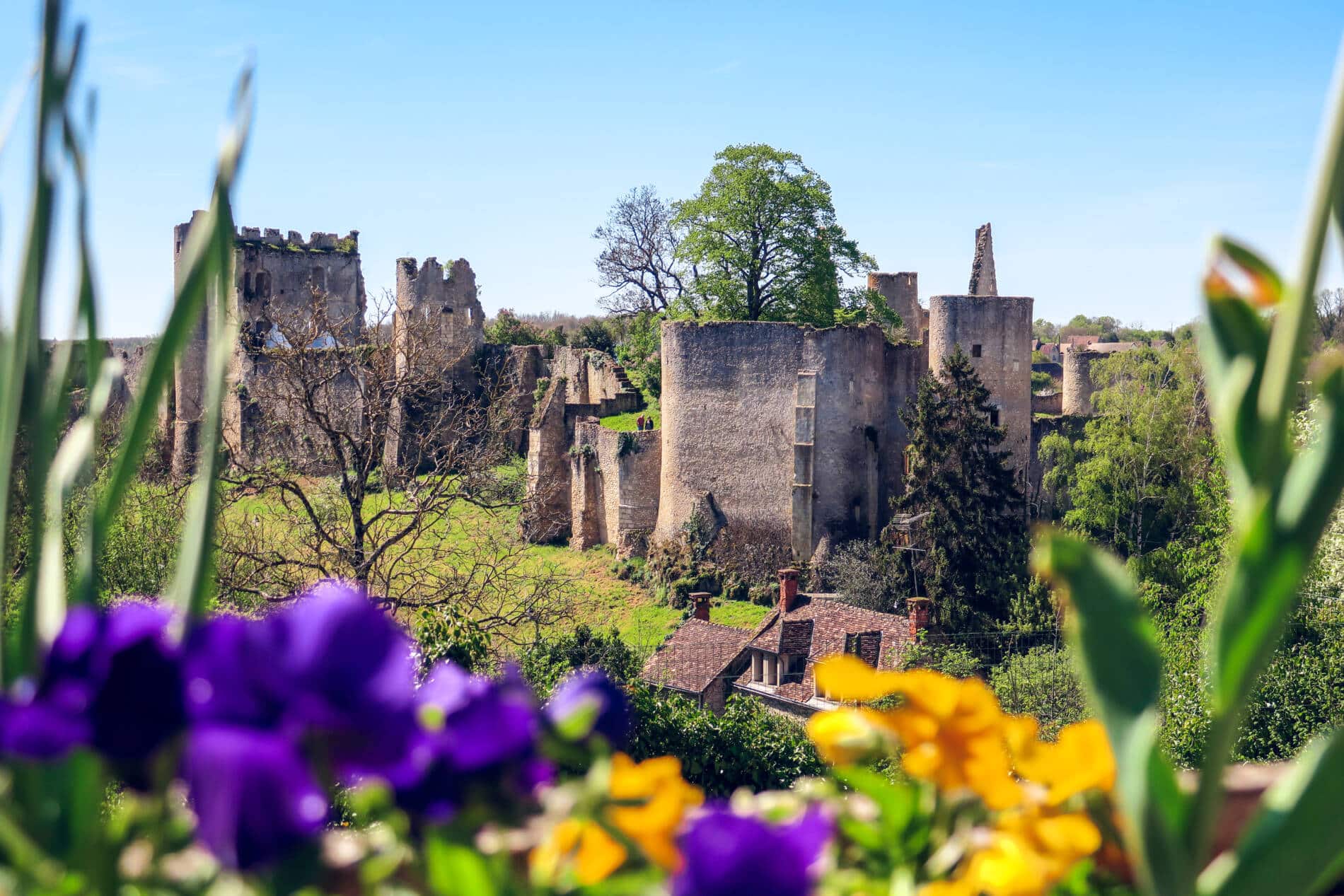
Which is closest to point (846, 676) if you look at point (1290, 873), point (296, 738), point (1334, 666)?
point (1290, 873)

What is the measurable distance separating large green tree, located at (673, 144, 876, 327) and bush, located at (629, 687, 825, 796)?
45.7ft

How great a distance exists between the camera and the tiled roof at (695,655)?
1816cm

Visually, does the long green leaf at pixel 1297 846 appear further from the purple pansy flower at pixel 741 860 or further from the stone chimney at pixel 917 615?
the stone chimney at pixel 917 615

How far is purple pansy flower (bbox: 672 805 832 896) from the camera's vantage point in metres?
0.86

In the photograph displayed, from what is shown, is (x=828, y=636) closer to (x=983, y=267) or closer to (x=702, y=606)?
(x=702, y=606)

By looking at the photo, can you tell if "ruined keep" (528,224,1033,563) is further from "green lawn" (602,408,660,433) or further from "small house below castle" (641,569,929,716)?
"small house below castle" (641,569,929,716)

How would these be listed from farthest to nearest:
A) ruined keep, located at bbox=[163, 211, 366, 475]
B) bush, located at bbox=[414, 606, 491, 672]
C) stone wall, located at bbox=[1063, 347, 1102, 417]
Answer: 1. stone wall, located at bbox=[1063, 347, 1102, 417]
2. ruined keep, located at bbox=[163, 211, 366, 475]
3. bush, located at bbox=[414, 606, 491, 672]

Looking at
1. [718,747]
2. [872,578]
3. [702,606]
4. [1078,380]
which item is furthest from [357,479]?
[1078,380]

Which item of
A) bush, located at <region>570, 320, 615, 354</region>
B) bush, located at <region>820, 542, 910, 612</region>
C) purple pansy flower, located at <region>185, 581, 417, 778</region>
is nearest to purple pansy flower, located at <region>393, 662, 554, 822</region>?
purple pansy flower, located at <region>185, 581, 417, 778</region>

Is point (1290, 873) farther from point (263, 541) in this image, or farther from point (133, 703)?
point (263, 541)

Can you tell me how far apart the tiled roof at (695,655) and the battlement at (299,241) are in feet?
61.7

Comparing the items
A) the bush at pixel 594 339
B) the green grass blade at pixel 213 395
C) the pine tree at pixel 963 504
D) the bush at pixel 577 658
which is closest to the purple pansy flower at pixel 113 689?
the green grass blade at pixel 213 395

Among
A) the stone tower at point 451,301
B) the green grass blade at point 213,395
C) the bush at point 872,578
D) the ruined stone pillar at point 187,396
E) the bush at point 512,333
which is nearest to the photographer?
the green grass blade at point 213,395

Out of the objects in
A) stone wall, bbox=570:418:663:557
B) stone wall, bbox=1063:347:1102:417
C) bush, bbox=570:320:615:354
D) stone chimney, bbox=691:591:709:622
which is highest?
bush, bbox=570:320:615:354
